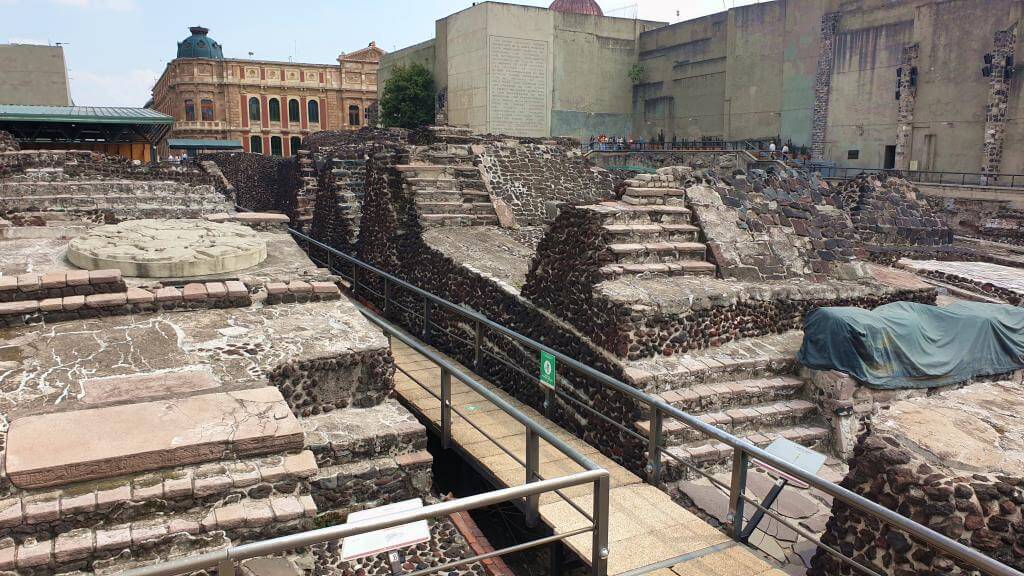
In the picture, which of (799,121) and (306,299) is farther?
(799,121)

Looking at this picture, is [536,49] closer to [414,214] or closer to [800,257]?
[414,214]

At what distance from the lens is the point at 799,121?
29.7 meters

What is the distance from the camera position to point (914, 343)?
677 centimetres

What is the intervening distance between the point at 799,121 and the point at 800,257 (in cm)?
2345

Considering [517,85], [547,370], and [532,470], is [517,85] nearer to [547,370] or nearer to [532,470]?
[547,370]

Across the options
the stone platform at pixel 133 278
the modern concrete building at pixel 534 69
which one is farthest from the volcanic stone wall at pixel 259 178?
the modern concrete building at pixel 534 69

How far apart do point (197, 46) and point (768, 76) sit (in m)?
44.9

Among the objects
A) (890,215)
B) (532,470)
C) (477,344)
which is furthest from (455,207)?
(890,215)

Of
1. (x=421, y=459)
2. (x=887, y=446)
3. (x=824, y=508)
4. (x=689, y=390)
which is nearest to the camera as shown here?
(x=887, y=446)

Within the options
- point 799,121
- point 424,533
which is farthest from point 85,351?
point 799,121

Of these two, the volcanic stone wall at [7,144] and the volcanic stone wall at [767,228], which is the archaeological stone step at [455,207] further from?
the volcanic stone wall at [7,144]

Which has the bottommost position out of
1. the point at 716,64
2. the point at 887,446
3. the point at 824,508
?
the point at 824,508

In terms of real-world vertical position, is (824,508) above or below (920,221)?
below

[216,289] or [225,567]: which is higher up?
[216,289]
